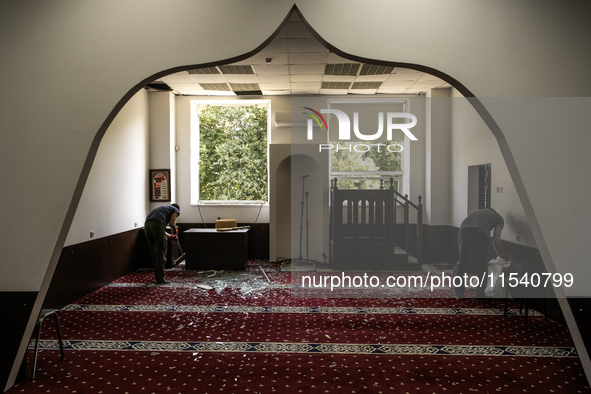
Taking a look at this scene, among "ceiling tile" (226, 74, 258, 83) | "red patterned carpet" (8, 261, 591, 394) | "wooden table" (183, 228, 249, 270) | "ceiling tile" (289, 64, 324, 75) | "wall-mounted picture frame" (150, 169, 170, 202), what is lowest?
"red patterned carpet" (8, 261, 591, 394)

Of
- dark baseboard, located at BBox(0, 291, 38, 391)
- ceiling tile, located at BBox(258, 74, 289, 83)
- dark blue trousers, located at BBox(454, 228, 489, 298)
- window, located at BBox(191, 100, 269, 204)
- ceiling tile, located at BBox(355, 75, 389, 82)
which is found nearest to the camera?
dark baseboard, located at BBox(0, 291, 38, 391)

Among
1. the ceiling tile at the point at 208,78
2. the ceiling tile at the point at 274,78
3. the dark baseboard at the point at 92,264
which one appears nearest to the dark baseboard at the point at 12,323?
the dark baseboard at the point at 92,264

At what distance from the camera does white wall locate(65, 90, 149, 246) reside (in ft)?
20.1

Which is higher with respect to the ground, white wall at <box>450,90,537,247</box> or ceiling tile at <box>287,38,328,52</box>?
ceiling tile at <box>287,38,328,52</box>

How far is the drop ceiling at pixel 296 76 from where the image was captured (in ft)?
20.9

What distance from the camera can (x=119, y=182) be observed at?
23.6 ft

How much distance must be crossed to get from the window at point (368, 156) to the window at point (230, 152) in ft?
5.29

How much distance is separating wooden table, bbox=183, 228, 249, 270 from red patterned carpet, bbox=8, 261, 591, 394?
187 cm

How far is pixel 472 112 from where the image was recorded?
7.43m

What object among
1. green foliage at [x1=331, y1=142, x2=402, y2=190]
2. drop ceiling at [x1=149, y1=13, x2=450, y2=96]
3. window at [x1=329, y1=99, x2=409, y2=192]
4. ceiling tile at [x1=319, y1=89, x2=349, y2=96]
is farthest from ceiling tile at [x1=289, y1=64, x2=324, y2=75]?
green foliage at [x1=331, y1=142, x2=402, y2=190]

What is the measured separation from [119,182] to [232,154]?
2.79 m

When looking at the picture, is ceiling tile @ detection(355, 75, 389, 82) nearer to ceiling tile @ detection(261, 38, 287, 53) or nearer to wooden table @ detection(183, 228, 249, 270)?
ceiling tile @ detection(261, 38, 287, 53)

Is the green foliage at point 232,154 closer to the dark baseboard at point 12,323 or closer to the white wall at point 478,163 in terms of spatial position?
the white wall at point 478,163

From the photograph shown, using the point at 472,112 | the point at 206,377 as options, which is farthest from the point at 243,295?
the point at 472,112
